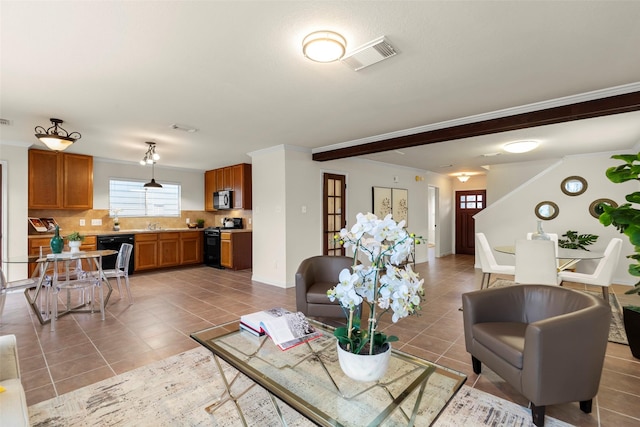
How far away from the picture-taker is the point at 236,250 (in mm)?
6652

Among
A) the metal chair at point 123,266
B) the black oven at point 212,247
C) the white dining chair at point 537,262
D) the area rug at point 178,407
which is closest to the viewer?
the area rug at point 178,407

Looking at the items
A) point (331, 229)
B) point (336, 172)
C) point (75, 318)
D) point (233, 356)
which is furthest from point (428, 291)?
point (75, 318)

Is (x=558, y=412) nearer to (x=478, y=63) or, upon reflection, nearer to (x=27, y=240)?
(x=478, y=63)

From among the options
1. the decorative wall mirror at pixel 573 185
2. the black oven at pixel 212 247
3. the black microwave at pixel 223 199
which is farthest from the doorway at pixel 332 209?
the decorative wall mirror at pixel 573 185

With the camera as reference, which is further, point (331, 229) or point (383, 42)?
point (331, 229)

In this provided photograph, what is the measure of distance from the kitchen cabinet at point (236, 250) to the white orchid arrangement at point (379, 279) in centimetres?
548

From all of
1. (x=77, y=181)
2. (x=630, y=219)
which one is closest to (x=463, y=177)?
(x=630, y=219)

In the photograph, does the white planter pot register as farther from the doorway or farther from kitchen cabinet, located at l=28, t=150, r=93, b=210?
kitchen cabinet, located at l=28, t=150, r=93, b=210

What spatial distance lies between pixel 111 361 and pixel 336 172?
441 cm

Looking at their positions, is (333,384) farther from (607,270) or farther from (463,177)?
(463,177)

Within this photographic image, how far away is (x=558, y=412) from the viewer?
1.95m

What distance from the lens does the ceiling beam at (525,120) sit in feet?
9.00

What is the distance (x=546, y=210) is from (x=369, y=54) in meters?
5.83

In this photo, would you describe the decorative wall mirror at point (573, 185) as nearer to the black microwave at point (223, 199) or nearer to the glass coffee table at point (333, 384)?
the glass coffee table at point (333, 384)
